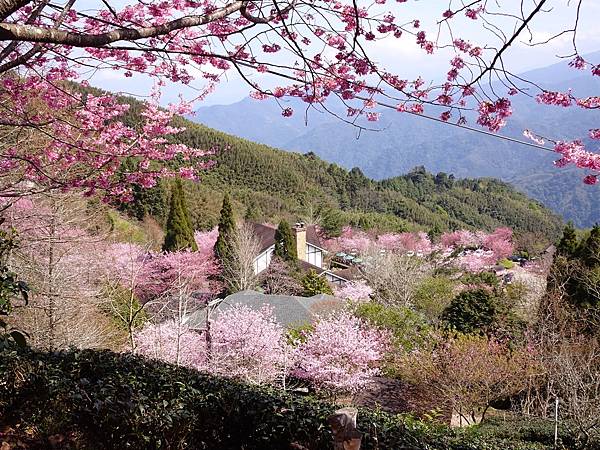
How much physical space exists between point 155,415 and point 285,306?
10683 millimetres

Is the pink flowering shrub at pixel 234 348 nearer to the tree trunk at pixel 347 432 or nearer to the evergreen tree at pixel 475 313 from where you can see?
the evergreen tree at pixel 475 313

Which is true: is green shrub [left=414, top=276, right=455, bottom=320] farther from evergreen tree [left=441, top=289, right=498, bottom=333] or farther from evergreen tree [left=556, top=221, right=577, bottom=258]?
evergreen tree [left=441, top=289, right=498, bottom=333]

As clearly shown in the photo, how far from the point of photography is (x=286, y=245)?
21609 mm

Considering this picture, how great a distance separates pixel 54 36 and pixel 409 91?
1980mm

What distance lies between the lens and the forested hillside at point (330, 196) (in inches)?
1435

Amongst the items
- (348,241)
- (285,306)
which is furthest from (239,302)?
(348,241)

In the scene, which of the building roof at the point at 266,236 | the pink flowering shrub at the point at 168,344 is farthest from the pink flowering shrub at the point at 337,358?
the building roof at the point at 266,236

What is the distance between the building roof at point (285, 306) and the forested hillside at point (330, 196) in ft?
58.8

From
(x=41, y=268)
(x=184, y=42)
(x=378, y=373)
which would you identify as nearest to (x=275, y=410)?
(x=184, y=42)

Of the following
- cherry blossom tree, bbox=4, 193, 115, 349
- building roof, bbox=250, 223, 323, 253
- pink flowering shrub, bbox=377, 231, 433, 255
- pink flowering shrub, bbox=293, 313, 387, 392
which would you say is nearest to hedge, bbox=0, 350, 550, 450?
cherry blossom tree, bbox=4, 193, 115, 349

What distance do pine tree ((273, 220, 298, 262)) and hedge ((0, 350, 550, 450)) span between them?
1768 cm

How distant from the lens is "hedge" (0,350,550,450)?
303cm

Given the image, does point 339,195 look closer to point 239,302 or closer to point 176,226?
point 176,226

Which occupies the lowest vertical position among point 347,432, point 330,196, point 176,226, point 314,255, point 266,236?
point 314,255
